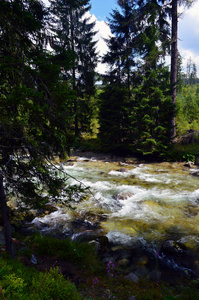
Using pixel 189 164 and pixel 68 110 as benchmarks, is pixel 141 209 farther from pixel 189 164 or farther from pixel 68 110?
pixel 189 164

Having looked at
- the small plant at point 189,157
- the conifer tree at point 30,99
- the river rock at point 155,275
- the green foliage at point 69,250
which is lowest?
the river rock at point 155,275

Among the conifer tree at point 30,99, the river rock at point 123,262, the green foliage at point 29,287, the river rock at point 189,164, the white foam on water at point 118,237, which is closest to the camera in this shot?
the green foliage at point 29,287

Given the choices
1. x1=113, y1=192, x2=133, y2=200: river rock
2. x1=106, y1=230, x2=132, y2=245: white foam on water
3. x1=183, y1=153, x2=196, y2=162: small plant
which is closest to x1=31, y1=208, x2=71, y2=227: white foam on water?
x1=106, y1=230, x2=132, y2=245: white foam on water

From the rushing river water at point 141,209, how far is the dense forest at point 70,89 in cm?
181

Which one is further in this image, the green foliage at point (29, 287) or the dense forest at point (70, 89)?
the dense forest at point (70, 89)

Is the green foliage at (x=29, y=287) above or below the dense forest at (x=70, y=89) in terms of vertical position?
below

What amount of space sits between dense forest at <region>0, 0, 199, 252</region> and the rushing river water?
5.93ft

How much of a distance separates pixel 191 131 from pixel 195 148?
8.34 ft

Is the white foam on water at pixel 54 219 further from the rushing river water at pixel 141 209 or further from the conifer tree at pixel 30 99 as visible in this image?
the conifer tree at pixel 30 99

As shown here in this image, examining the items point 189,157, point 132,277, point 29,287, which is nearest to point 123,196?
point 132,277

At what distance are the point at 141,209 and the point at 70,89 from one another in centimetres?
596

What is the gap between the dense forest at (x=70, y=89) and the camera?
3.63 m

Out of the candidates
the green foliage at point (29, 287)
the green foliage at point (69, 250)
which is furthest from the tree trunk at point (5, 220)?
the green foliage at point (69, 250)

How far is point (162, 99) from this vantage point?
1410cm
